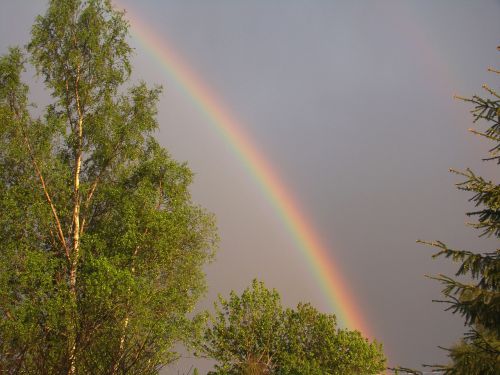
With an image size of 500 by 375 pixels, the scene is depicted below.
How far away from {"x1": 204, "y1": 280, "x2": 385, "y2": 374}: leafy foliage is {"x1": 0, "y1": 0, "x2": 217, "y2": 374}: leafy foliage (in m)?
14.7

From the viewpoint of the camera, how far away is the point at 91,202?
21.8 m

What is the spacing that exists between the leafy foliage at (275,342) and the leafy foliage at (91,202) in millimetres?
14696

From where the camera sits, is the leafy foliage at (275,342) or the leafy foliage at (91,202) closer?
the leafy foliage at (91,202)

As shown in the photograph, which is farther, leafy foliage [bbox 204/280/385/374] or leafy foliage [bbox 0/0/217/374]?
leafy foliage [bbox 204/280/385/374]

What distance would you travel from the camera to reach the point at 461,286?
6.26m

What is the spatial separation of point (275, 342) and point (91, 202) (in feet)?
70.0

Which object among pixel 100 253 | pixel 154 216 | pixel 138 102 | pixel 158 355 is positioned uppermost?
pixel 138 102

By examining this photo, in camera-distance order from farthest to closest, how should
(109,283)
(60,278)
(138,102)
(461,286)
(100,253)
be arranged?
(138,102), (100,253), (60,278), (109,283), (461,286)

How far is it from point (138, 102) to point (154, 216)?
6760mm

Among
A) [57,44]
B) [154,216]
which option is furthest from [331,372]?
[57,44]

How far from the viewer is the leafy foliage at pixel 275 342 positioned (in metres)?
35.6

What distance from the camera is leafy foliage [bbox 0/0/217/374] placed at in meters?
17.1

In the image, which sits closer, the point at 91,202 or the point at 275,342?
the point at 91,202

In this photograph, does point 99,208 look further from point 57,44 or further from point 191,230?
point 57,44
